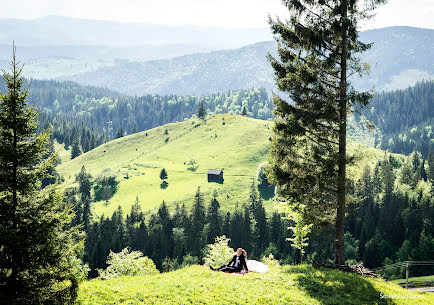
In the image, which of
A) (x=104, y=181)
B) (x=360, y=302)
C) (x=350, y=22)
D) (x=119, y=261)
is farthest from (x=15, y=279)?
(x=104, y=181)

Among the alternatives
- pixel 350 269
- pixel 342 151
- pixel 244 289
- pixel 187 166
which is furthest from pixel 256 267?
pixel 187 166

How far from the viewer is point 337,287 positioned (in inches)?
824

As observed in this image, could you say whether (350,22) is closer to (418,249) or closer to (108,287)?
(108,287)

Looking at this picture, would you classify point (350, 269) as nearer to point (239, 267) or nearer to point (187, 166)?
point (239, 267)

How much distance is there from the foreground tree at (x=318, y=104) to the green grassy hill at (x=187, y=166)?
107548 millimetres

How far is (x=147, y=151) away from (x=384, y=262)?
128779 mm

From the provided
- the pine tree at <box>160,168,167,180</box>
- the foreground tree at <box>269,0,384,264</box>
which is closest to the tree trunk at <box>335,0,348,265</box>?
the foreground tree at <box>269,0,384,264</box>

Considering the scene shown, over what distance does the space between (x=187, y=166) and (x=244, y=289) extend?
14629 centimetres

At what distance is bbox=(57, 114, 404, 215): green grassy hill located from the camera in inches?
5556

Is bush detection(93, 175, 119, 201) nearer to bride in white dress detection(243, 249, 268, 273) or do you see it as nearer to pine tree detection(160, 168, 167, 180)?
pine tree detection(160, 168, 167, 180)

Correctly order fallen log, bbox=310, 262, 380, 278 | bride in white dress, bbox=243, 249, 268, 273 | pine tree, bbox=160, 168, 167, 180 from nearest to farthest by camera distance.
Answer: bride in white dress, bbox=243, 249, 268, 273 → fallen log, bbox=310, 262, 380, 278 → pine tree, bbox=160, 168, 167, 180

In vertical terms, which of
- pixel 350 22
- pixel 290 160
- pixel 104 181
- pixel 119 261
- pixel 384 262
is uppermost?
pixel 350 22

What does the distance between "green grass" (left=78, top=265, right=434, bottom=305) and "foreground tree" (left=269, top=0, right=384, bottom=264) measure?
13.3 ft

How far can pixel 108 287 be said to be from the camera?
1894cm
